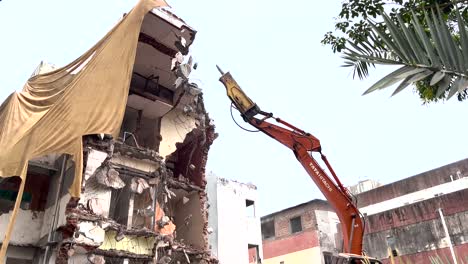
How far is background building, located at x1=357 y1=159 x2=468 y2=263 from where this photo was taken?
27562mm

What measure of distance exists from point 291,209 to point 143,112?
23063mm

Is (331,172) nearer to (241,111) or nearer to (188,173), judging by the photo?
(241,111)

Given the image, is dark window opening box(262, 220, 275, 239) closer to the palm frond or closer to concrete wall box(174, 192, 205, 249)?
concrete wall box(174, 192, 205, 249)

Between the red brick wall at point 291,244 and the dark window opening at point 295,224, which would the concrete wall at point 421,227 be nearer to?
the red brick wall at point 291,244

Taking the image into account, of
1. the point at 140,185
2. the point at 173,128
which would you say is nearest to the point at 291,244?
the point at 173,128

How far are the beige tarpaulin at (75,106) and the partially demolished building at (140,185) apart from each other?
152 centimetres

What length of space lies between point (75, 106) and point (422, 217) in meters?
25.3

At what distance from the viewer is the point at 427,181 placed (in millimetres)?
34219

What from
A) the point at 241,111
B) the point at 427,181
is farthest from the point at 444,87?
the point at 427,181

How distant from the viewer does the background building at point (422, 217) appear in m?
27.6

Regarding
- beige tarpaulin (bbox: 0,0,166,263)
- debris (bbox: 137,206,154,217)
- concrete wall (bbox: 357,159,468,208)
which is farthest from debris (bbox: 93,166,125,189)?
concrete wall (bbox: 357,159,468,208)

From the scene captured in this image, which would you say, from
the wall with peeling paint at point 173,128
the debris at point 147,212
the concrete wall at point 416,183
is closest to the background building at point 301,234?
the concrete wall at point 416,183

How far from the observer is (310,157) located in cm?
1355

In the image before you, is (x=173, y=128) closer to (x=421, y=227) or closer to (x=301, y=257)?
(x=421, y=227)
